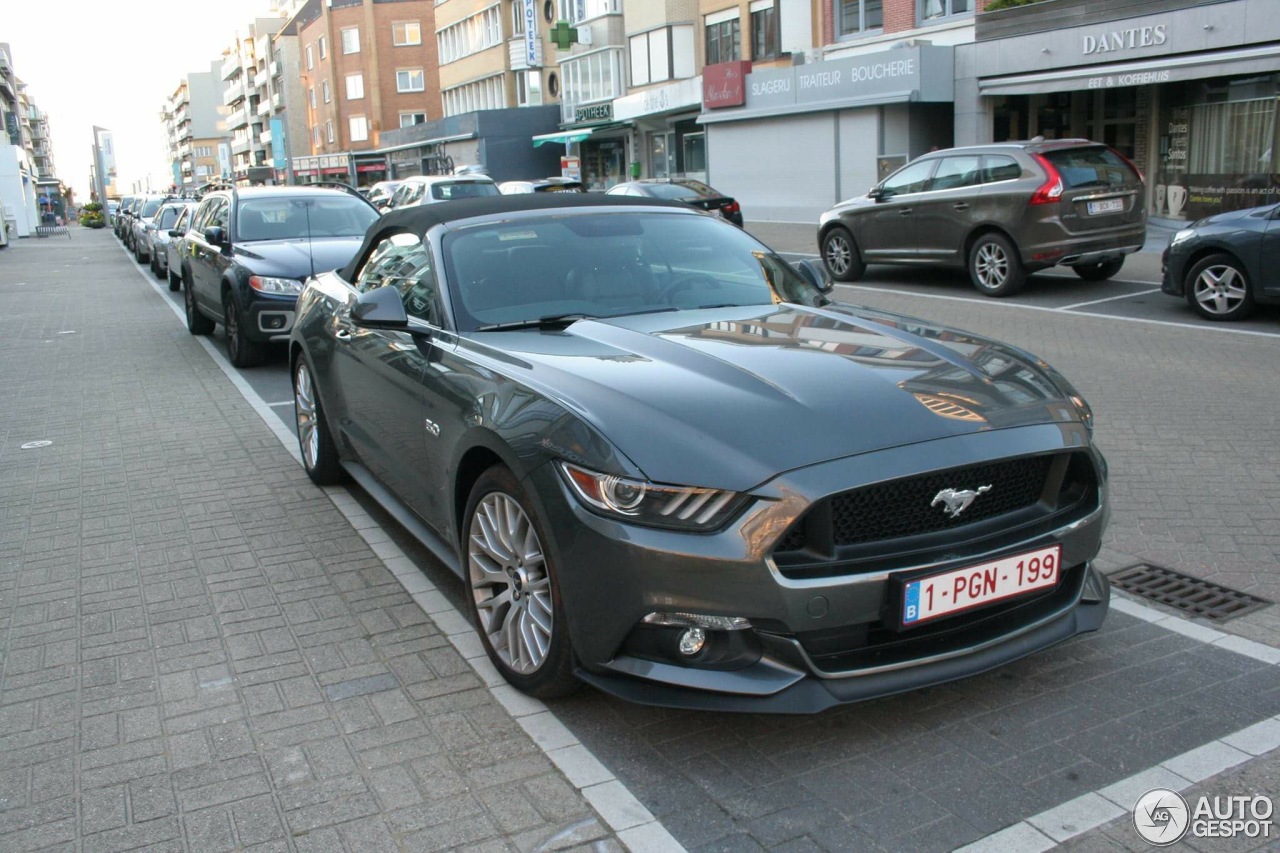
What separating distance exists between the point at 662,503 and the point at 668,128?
40.0 m

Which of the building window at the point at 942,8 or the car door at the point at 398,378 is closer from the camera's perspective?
the car door at the point at 398,378

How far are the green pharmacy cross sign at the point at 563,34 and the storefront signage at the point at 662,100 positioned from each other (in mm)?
5271

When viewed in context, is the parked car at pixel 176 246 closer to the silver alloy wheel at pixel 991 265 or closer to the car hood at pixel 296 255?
the car hood at pixel 296 255

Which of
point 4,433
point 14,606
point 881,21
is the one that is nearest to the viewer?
point 14,606

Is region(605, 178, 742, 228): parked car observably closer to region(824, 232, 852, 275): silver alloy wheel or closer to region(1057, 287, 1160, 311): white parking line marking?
region(824, 232, 852, 275): silver alloy wheel

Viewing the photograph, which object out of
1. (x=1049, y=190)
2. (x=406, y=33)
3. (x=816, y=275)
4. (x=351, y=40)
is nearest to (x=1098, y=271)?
(x=1049, y=190)

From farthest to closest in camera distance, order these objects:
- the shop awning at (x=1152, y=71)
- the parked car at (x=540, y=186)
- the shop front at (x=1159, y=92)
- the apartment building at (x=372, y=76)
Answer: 1. the apartment building at (x=372, y=76)
2. the parked car at (x=540, y=186)
3. the shop front at (x=1159, y=92)
4. the shop awning at (x=1152, y=71)

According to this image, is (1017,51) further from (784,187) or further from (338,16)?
(338,16)

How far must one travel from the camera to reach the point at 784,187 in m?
31.1

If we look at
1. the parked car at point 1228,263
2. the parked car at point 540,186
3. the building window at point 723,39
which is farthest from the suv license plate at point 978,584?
the building window at point 723,39

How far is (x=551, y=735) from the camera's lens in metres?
3.47

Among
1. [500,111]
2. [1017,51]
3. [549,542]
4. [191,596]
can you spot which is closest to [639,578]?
[549,542]

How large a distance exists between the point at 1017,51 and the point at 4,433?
70.0 ft

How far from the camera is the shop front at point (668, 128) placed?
3819cm
